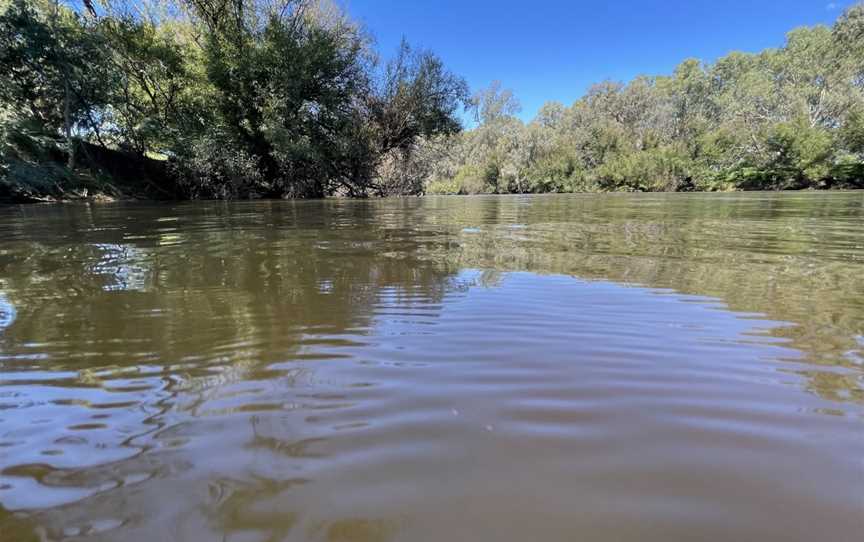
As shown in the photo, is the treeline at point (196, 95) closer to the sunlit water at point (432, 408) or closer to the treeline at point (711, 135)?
the treeline at point (711, 135)

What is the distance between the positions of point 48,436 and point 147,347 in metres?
0.91

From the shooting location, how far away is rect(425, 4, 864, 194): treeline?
3838cm

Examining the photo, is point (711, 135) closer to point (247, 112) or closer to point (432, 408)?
point (247, 112)

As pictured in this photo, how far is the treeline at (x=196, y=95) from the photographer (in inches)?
763

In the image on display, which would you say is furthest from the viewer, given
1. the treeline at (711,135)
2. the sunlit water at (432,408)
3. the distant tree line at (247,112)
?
the treeline at (711,135)

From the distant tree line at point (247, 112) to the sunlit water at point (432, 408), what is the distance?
18310 mm

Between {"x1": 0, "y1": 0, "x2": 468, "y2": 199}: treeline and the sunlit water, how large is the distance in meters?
20.5

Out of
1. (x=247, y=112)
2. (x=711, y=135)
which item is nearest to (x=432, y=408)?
(x=247, y=112)

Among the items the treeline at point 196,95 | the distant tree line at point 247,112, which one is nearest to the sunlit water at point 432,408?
the distant tree line at point 247,112

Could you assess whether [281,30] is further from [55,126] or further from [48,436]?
[48,436]

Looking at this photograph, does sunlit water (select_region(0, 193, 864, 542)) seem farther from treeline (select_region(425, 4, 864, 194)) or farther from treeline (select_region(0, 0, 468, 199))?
treeline (select_region(425, 4, 864, 194))

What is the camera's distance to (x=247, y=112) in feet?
80.5

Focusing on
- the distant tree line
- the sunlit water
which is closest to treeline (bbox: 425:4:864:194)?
the distant tree line

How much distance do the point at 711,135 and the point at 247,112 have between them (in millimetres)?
46254
